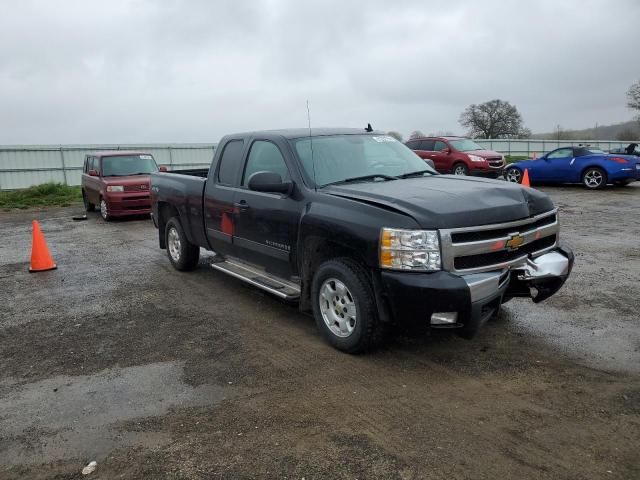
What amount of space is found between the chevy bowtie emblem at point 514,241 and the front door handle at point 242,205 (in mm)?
2731

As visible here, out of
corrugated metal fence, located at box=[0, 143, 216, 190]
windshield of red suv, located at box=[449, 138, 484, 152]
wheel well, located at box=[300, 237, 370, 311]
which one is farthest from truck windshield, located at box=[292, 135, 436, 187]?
corrugated metal fence, located at box=[0, 143, 216, 190]

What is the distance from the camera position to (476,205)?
4227mm

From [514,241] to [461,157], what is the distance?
14962 millimetres

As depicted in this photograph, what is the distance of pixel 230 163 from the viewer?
630 cm

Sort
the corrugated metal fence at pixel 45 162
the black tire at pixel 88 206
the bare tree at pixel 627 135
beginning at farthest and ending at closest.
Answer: the bare tree at pixel 627 135
the corrugated metal fence at pixel 45 162
the black tire at pixel 88 206

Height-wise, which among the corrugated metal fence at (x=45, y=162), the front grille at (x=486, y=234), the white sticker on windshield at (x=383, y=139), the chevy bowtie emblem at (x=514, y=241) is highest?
the corrugated metal fence at (x=45, y=162)

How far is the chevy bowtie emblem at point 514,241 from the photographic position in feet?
14.1

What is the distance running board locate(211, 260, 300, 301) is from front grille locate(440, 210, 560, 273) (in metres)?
1.72

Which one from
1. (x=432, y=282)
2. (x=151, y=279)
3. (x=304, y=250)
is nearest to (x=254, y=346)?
(x=304, y=250)

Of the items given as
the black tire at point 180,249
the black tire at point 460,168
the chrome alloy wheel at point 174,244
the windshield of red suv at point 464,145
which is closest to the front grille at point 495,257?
the black tire at point 180,249

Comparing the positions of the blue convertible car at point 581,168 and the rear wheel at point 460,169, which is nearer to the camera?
the blue convertible car at point 581,168

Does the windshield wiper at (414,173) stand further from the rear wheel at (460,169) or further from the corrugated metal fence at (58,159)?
the corrugated metal fence at (58,159)

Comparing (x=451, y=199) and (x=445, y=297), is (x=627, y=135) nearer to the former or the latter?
(x=451, y=199)

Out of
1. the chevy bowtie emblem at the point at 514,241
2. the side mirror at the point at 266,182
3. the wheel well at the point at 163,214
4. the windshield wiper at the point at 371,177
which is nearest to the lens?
the chevy bowtie emblem at the point at 514,241
